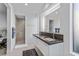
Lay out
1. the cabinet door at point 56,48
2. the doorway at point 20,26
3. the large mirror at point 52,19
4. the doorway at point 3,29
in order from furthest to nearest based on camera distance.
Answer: the doorway at point 3,29
the doorway at point 20,26
the large mirror at point 52,19
the cabinet door at point 56,48

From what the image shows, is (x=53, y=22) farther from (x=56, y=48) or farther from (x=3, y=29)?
(x=3, y=29)

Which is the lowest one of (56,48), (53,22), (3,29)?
(56,48)

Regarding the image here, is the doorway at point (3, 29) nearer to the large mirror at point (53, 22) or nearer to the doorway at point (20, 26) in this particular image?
the doorway at point (20, 26)

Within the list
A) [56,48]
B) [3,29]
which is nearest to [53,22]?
[56,48]

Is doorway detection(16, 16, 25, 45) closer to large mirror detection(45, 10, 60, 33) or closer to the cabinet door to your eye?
large mirror detection(45, 10, 60, 33)

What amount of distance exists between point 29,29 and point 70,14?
131 centimetres

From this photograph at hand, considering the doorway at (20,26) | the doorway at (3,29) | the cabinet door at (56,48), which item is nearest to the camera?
the cabinet door at (56,48)

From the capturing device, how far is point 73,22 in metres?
1.22

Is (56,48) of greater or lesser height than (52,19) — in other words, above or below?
below

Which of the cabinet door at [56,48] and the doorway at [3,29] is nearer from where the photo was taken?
the cabinet door at [56,48]

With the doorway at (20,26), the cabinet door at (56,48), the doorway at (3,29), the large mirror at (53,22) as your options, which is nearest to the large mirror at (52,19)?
the large mirror at (53,22)

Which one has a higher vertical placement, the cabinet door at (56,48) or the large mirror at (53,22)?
the large mirror at (53,22)

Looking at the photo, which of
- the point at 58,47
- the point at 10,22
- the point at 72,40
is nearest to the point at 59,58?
the point at 72,40

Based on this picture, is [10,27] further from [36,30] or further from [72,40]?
[72,40]
